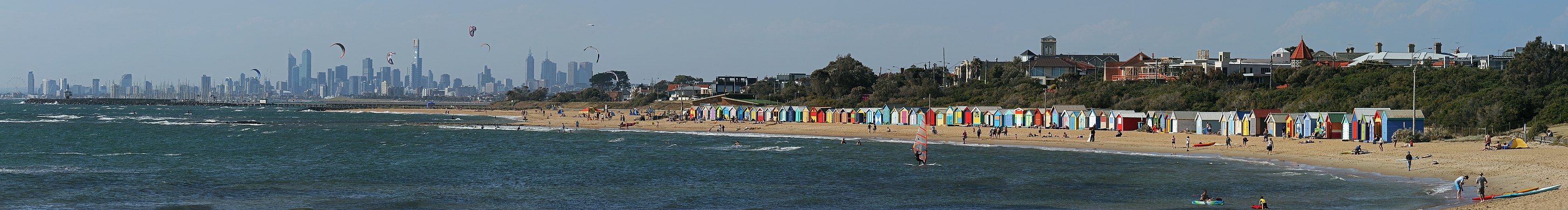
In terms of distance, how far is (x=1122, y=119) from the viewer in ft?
167

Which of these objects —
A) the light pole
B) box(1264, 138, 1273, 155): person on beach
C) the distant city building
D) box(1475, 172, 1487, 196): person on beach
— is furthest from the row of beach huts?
the distant city building

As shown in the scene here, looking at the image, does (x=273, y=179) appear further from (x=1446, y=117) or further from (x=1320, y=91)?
(x=1320, y=91)

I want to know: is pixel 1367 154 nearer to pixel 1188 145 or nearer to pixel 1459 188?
pixel 1188 145

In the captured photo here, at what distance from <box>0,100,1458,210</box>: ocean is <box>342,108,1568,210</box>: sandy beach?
1121 mm

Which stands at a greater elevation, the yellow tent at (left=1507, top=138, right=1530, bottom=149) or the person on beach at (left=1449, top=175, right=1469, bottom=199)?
the yellow tent at (left=1507, top=138, right=1530, bottom=149)

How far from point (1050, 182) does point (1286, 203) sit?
605 cm

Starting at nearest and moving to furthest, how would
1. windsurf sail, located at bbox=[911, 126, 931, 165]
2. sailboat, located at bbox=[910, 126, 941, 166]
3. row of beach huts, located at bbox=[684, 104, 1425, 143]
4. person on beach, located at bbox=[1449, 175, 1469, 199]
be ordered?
person on beach, located at bbox=[1449, 175, 1469, 199] < sailboat, located at bbox=[910, 126, 941, 166] < windsurf sail, located at bbox=[911, 126, 931, 165] < row of beach huts, located at bbox=[684, 104, 1425, 143]

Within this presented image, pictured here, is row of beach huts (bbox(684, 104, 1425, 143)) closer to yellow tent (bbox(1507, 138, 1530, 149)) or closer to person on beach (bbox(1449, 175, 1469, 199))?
yellow tent (bbox(1507, 138, 1530, 149))

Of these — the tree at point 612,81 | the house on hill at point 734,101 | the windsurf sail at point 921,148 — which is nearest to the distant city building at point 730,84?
the house on hill at point 734,101

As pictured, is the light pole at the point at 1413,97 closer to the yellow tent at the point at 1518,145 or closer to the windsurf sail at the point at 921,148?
the yellow tent at the point at 1518,145

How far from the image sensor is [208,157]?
39.6 m

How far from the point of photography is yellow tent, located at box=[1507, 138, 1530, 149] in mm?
31750

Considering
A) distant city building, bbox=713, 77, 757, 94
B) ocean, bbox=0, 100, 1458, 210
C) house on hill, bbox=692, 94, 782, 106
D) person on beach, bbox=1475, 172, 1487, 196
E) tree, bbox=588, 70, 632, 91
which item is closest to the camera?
person on beach, bbox=1475, 172, 1487, 196

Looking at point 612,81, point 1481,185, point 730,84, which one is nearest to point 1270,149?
point 1481,185
